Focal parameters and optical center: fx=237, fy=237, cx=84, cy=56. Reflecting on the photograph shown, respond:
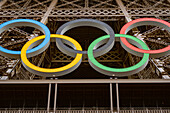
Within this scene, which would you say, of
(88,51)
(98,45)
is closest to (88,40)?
(98,45)

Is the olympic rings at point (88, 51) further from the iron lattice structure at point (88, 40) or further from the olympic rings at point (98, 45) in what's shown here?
the iron lattice structure at point (88, 40)

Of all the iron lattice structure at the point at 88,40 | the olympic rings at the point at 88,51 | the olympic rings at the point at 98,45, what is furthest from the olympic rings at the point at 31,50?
the iron lattice structure at the point at 88,40

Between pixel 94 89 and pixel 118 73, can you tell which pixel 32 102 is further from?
pixel 118 73

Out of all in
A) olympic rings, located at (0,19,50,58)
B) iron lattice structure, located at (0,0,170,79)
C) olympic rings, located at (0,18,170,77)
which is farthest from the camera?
iron lattice structure, located at (0,0,170,79)

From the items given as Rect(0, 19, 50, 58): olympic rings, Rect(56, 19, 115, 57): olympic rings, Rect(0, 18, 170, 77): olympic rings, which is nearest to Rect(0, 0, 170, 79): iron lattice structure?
Rect(0, 19, 50, 58): olympic rings

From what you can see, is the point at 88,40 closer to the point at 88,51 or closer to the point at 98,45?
the point at 98,45

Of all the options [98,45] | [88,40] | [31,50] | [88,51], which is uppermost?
[88,40]

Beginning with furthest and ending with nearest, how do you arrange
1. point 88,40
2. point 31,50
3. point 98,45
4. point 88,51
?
1. point 88,40
2. point 98,45
3. point 31,50
4. point 88,51

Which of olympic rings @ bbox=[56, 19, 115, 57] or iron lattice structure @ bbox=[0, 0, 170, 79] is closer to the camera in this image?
olympic rings @ bbox=[56, 19, 115, 57]

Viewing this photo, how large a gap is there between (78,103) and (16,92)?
4.00 m

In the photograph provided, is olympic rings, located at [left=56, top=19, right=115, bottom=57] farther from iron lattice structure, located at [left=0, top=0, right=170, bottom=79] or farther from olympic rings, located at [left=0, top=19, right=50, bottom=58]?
iron lattice structure, located at [left=0, top=0, right=170, bottom=79]

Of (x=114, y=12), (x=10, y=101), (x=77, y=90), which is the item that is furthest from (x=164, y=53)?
(x=114, y=12)

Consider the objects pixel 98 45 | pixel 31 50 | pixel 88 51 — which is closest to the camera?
pixel 88 51

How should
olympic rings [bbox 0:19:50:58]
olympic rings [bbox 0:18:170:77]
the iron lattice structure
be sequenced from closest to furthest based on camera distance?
olympic rings [bbox 0:18:170:77], olympic rings [bbox 0:19:50:58], the iron lattice structure
